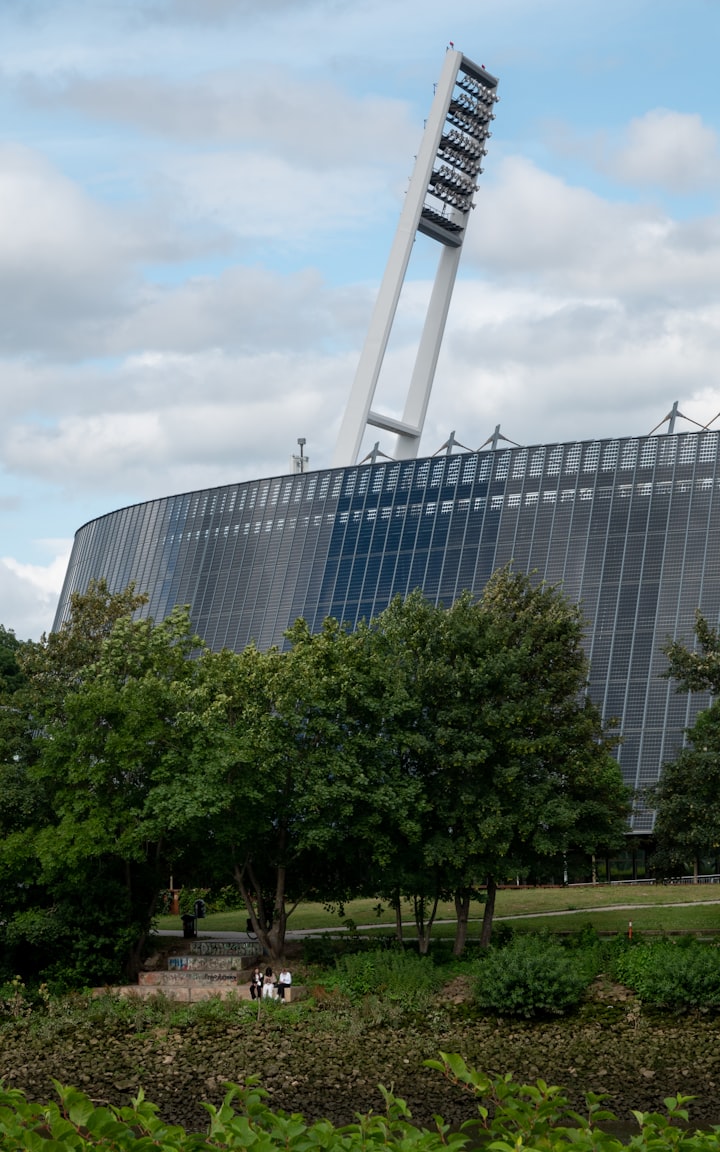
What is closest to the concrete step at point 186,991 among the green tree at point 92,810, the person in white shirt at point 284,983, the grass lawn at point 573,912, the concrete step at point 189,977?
the concrete step at point 189,977

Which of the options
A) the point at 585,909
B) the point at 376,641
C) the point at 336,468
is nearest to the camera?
the point at 376,641

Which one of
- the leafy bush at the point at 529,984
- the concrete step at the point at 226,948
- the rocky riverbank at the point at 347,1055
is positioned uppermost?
the leafy bush at the point at 529,984

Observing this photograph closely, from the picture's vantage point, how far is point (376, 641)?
4578 cm

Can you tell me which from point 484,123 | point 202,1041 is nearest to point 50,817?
point 202,1041

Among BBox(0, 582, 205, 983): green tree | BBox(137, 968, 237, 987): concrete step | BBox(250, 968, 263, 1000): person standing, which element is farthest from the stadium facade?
BBox(250, 968, 263, 1000): person standing

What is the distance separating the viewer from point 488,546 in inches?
3428

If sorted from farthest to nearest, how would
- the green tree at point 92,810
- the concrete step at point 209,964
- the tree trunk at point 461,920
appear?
the tree trunk at point 461,920 < the concrete step at point 209,964 < the green tree at point 92,810

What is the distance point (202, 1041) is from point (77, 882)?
24.7 ft

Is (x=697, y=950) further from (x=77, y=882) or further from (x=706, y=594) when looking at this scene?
(x=706, y=594)

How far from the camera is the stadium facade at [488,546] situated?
259 ft

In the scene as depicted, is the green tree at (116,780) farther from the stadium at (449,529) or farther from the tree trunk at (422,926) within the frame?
the stadium at (449,529)

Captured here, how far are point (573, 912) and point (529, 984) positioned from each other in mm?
14433

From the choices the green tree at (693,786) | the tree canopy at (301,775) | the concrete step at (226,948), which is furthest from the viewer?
the concrete step at (226,948)

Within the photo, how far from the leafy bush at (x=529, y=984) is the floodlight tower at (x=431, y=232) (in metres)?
60.0
